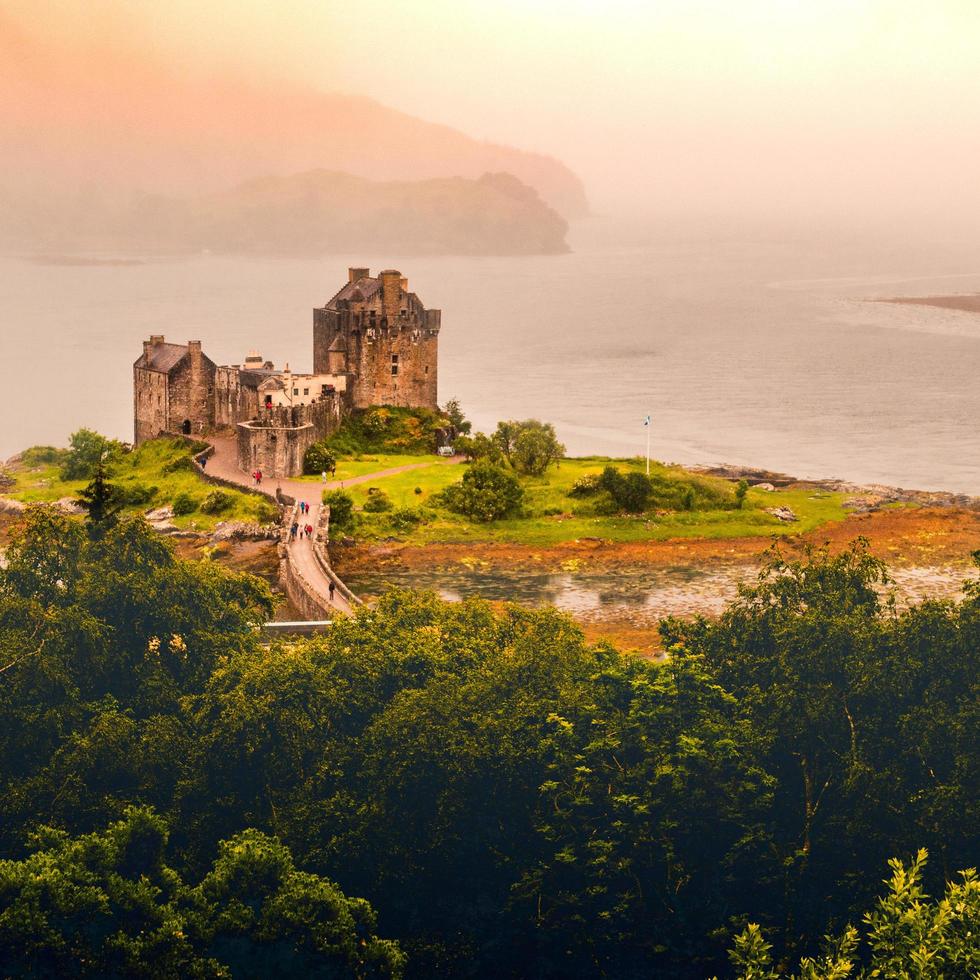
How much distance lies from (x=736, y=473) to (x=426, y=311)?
22741mm

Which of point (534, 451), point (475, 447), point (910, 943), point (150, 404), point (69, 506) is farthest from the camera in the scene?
point (150, 404)

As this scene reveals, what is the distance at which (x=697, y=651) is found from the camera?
45094 millimetres

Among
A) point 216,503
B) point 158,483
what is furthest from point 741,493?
point 158,483

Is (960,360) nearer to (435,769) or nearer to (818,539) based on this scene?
(818,539)

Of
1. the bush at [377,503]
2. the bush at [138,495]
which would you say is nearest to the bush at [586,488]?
the bush at [377,503]

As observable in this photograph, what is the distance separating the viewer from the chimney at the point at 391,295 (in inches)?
3770

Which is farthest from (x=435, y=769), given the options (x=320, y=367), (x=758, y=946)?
(x=320, y=367)

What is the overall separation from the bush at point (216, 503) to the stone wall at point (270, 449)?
16.6ft

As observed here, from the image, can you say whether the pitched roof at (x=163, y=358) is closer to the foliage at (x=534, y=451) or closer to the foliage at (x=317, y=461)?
the foliage at (x=317, y=461)

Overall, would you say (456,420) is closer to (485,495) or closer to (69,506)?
(485,495)

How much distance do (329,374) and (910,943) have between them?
68.6 m

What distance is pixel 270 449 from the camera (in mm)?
86125

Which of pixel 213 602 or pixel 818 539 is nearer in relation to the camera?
pixel 213 602

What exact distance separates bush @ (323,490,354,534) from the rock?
14.2 metres
